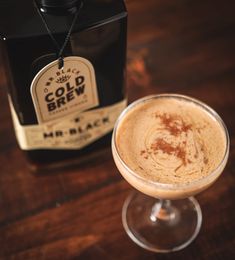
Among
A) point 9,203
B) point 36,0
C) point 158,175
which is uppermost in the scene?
point 36,0

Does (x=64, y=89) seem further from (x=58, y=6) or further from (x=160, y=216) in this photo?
(x=160, y=216)

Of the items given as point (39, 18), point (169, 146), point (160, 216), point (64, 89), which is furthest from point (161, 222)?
point (39, 18)

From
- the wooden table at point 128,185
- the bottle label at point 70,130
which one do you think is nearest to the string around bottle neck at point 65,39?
the bottle label at point 70,130

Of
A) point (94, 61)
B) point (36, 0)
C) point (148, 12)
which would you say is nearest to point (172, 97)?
point (94, 61)

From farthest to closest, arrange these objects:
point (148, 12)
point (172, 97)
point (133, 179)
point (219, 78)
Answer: point (148, 12) < point (219, 78) < point (172, 97) < point (133, 179)

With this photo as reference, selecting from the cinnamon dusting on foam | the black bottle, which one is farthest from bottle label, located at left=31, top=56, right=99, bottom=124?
the cinnamon dusting on foam

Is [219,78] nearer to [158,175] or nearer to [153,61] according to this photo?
[153,61]

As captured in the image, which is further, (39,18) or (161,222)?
(161,222)

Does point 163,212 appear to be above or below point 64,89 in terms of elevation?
below
